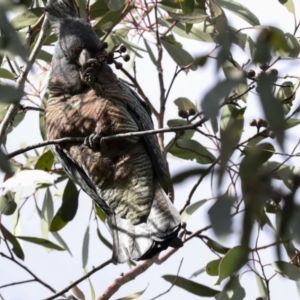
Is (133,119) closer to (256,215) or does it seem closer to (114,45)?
(114,45)

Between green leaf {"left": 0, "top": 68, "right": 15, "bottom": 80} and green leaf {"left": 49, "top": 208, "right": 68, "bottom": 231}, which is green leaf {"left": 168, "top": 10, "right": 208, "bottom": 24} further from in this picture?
green leaf {"left": 49, "top": 208, "right": 68, "bottom": 231}

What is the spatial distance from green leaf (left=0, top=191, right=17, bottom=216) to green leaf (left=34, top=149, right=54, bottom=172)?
19cm

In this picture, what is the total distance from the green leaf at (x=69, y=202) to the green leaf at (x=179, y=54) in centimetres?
83

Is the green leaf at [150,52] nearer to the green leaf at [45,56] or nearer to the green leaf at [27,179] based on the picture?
the green leaf at [45,56]

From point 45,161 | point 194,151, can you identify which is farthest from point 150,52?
point 45,161

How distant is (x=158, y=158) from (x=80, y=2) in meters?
0.83

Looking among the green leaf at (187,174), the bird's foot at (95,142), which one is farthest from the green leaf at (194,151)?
the green leaf at (187,174)

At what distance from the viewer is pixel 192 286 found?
313 cm

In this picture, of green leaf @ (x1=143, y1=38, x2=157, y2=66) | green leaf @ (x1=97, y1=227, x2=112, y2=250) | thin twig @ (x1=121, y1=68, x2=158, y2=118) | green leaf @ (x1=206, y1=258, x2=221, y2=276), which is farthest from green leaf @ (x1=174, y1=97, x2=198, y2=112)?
green leaf @ (x1=97, y1=227, x2=112, y2=250)

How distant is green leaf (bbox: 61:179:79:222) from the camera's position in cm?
341

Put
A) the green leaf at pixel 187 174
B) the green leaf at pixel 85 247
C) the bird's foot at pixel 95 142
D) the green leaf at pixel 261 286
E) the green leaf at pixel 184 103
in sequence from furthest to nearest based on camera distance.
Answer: the green leaf at pixel 85 247 → the green leaf at pixel 184 103 → the green leaf at pixel 261 286 → the bird's foot at pixel 95 142 → the green leaf at pixel 187 174

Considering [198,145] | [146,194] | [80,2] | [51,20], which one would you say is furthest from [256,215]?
[51,20]

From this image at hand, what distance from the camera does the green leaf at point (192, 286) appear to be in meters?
3.08

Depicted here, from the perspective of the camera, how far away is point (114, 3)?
2.87 meters
